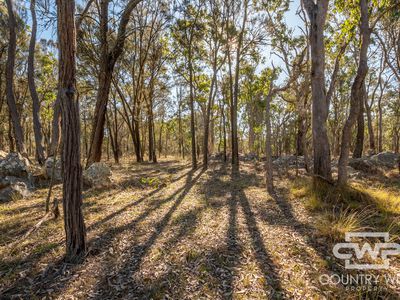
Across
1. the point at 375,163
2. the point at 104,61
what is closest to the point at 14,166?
the point at 104,61

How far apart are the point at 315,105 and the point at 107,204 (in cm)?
587

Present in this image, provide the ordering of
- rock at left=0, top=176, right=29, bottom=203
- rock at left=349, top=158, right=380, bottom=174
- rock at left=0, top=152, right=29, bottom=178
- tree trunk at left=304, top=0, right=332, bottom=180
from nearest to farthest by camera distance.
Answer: tree trunk at left=304, top=0, right=332, bottom=180 < rock at left=0, top=176, right=29, bottom=203 < rock at left=0, top=152, right=29, bottom=178 < rock at left=349, top=158, right=380, bottom=174

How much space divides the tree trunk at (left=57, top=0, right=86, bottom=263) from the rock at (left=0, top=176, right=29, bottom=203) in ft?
14.9

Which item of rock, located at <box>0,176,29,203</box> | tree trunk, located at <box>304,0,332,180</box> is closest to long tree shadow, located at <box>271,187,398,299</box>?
tree trunk, located at <box>304,0,332,180</box>

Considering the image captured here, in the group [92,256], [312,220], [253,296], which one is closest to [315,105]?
[312,220]

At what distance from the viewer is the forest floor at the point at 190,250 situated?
2.57 meters

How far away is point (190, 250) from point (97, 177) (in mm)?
5121

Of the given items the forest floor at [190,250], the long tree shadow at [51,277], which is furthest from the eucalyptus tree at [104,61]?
the long tree shadow at [51,277]

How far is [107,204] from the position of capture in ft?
19.1

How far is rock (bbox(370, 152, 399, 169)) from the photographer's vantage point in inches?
447

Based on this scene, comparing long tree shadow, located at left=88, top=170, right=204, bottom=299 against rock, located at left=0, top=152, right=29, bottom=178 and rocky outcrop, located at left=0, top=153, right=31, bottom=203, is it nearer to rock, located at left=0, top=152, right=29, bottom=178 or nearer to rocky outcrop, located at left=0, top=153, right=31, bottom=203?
rocky outcrop, located at left=0, top=153, right=31, bottom=203

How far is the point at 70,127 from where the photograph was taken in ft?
9.57

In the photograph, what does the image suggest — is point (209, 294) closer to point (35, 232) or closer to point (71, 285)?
point (71, 285)

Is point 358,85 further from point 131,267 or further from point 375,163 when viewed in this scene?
point 375,163
